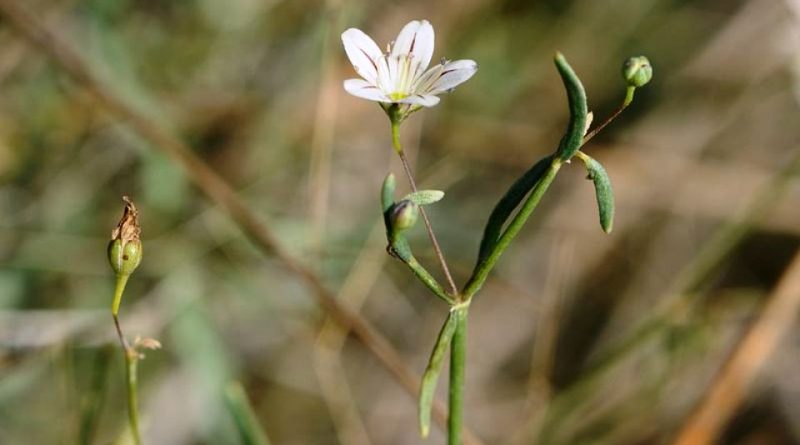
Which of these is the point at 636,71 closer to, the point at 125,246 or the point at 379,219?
the point at 125,246

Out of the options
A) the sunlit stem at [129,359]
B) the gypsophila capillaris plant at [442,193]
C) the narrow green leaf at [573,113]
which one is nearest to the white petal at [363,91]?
the gypsophila capillaris plant at [442,193]

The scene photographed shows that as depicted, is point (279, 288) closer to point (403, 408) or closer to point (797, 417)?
point (403, 408)

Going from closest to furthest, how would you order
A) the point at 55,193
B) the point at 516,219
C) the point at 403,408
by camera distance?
the point at 516,219 → the point at 55,193 → the point at 403,408

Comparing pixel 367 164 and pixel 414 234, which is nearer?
pixel 414 234

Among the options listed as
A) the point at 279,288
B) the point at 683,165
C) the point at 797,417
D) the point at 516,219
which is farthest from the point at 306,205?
the point at 516,219

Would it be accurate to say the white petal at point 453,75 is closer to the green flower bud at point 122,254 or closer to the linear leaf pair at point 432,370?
the linear leaf pair at point 432,370

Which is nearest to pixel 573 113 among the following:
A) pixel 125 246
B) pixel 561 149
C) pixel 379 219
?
pixel 561 149

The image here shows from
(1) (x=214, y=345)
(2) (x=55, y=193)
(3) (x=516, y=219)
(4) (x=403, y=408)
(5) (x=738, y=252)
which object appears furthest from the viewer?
(5) (x=738, y=252)
